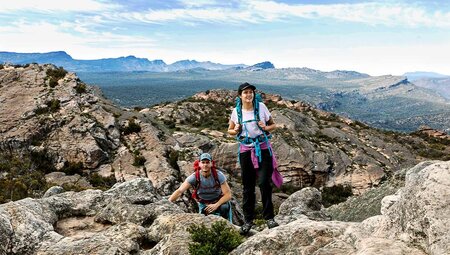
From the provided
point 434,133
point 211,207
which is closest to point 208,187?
point 211,207

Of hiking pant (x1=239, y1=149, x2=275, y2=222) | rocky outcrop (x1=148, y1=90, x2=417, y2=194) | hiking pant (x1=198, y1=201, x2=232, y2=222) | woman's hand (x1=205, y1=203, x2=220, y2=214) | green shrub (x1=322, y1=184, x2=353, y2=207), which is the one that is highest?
hiking pant (x1=239, y1=149, x2=275, y2=222)

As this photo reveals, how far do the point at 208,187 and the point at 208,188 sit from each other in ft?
0.11

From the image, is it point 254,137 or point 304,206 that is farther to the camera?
point 304,206

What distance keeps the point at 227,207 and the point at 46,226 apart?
17.0 feet

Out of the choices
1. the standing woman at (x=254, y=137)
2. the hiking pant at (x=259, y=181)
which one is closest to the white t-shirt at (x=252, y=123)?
the standing woman at (x=254, y=137)

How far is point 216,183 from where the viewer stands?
11.5 metres

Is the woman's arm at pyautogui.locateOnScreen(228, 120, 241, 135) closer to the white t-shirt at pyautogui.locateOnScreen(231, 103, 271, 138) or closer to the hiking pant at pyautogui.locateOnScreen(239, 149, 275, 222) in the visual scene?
the white t-shirt at pyautogui.locateOnScreen(231, 103, 271, 138)

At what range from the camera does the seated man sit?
11250mm

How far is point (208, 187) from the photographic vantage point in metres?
11.5

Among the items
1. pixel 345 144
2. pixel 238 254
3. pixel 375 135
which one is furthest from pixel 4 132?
pixel 375 135

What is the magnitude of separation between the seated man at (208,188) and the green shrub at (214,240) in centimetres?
266

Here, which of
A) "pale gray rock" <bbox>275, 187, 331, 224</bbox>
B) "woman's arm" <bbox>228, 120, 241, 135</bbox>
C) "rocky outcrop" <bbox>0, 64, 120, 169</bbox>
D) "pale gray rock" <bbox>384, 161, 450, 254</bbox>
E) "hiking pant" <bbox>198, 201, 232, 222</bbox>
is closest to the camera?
"pale gray rock" <bbox>384, 161, 450, 254</bbox>

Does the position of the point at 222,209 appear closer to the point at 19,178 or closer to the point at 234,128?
the point at 234,128

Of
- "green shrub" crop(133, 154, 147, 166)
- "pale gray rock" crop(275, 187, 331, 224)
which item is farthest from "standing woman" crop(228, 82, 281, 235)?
"green shrub" crop(133, 154, 147, 166)
